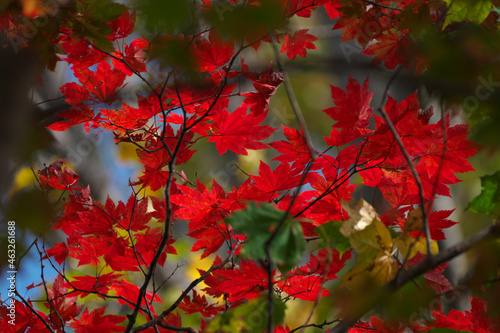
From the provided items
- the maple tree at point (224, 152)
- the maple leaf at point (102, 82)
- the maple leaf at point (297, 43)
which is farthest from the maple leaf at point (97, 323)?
the maple leaf at point (297, 43)

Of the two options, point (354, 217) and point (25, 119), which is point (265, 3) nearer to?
point (354, 217)

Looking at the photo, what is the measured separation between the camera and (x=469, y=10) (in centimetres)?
82

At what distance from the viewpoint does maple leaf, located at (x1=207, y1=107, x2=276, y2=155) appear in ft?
3.27

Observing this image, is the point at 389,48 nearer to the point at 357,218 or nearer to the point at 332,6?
the point at 332,6

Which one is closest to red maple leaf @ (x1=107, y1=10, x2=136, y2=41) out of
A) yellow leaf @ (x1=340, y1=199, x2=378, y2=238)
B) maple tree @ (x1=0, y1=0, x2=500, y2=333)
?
maple tree @ (x1=0, y1=0, x2=500, y2=333)

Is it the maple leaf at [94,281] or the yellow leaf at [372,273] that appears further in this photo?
the maple leaf at [94,281]

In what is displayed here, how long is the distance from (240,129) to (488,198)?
0.56 meters

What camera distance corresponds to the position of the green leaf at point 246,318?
506mm

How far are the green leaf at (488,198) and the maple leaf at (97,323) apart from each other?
79 centimetres

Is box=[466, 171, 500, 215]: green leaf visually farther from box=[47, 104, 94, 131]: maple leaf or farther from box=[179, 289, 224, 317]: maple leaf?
box=[47, 104, 94, 131]: maple leaf

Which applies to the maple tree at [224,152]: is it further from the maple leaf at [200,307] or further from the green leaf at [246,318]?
the green leaf at [246,318]

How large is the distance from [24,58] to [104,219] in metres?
0.41

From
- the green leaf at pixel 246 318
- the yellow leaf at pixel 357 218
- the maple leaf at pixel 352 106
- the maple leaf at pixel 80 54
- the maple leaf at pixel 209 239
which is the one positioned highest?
the maple leaf at pixel 80 54

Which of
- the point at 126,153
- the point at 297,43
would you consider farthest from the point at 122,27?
the point at 126,153
